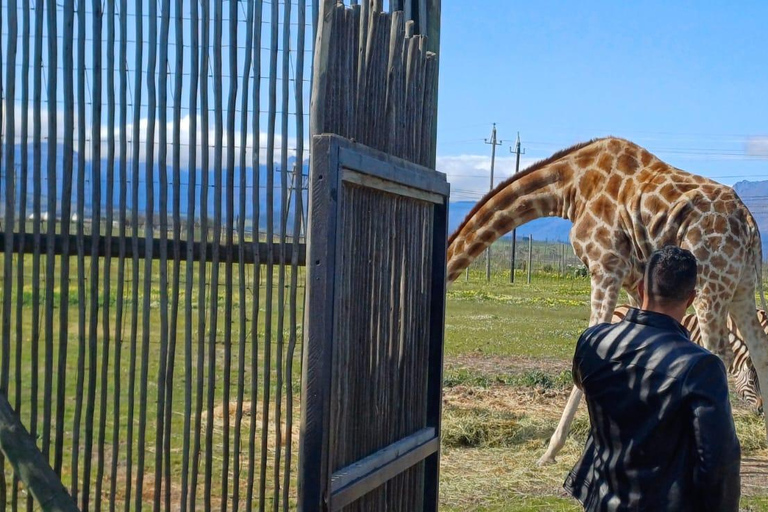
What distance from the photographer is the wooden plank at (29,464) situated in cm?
352

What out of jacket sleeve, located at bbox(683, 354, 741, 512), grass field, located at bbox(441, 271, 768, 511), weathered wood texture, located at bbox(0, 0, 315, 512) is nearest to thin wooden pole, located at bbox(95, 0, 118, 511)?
weathered wood texture, located at bbox(0, 0, 315, 512)

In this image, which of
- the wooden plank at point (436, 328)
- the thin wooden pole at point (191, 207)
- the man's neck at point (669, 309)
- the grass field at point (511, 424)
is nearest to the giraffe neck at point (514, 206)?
the grass field at point (511, 424)

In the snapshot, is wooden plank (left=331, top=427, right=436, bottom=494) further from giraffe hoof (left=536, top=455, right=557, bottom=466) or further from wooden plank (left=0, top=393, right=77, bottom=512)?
giraffe hoof (left=536, top=455, right=557, bottom=466)

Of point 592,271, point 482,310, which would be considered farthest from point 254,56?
point 482,310

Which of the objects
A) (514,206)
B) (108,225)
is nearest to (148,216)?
(108,225)

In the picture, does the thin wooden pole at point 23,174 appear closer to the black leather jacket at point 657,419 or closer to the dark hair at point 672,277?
the black leather jacket at point 657,419

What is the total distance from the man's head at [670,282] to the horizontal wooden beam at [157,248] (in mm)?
1530

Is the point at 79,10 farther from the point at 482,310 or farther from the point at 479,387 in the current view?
the point at 482,310

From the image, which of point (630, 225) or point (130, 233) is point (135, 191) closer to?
point (130, 233)

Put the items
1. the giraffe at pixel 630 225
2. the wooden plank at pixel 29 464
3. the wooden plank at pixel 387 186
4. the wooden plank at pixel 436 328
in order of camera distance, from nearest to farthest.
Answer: the wooden plank at pixel 29 464 → the wooden plank at pixel 387 186 → the wooden plank at pixel 436 328 → the giraffe at pixel 630 225

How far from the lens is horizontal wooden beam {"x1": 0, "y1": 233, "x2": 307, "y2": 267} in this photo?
3850mm

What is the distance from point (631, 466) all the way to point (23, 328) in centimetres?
245

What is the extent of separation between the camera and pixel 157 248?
13.3ft

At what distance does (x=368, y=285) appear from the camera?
13.5ft
